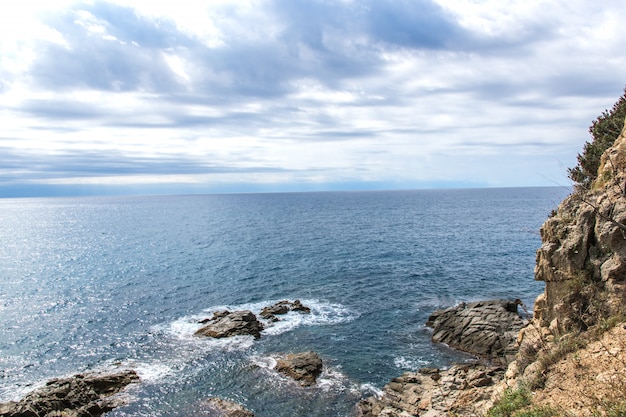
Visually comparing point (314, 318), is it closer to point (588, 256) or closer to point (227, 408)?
point (227, 408)

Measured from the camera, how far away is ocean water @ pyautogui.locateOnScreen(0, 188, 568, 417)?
34031mm

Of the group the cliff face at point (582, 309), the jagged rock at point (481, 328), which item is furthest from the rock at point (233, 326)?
the cliff face at point (582, 309)

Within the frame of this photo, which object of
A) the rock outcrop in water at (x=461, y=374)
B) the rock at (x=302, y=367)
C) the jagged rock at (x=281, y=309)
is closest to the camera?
the rock outcrop in water at (x=461, y=374)

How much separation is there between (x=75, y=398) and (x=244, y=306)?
24.5 m

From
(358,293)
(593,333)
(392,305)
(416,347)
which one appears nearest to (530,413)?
(593,333)

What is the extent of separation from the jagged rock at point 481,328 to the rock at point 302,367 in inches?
541

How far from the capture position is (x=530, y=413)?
45.5 ft

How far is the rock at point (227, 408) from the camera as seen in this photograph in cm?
2953

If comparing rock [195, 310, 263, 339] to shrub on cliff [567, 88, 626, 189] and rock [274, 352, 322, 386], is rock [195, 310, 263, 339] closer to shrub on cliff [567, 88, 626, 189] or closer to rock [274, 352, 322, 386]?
rock [274, 352, 322, 386]

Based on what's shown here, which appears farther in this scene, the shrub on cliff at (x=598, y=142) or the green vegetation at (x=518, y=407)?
the shrub on cliff at (x=598, y=142)

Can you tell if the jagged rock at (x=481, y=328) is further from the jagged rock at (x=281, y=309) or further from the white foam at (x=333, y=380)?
the jagged rock at (x=281, y=309)

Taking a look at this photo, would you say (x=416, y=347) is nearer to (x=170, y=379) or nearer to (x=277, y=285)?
(x=170, y=379)

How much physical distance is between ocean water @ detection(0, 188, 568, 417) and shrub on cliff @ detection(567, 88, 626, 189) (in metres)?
6.13

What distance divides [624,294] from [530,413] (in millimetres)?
9304
